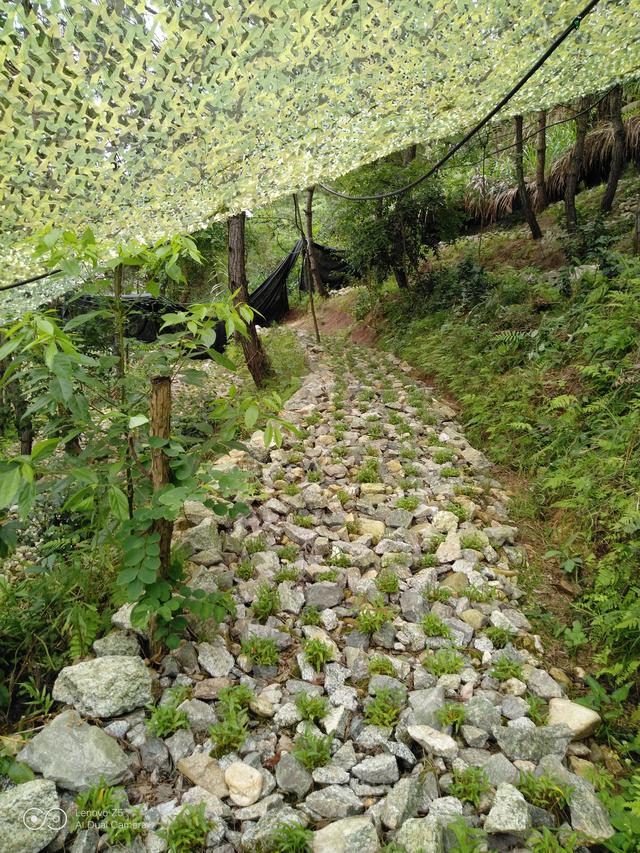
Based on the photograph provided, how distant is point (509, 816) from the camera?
144 cm

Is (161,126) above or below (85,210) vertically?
above

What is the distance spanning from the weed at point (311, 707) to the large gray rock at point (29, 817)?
2.67ft

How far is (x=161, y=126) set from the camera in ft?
6.14

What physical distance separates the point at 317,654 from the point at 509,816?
90 cm

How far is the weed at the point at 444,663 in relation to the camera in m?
2.05

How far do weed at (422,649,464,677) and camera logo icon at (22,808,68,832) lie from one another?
140 centimetres

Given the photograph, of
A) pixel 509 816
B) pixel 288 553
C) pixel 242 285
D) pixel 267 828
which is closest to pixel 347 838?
pixel 267 828

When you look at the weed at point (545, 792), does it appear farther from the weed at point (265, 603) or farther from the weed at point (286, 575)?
the weed at point (286, 575)

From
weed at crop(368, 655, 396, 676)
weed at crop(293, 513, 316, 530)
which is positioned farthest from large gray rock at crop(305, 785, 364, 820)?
weed at crop(293, 513, 316, 530)

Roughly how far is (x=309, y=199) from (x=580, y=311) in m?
5.49

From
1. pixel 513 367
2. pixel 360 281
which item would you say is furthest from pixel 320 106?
pixel 360 281

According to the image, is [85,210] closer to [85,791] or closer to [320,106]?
[320,106]

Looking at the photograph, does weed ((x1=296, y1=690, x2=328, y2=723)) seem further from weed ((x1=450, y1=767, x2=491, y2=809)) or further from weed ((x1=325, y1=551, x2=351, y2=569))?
weed ((x1=325, y1=551, x2=351, y2=569))

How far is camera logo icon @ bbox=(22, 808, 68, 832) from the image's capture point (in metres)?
1.37
